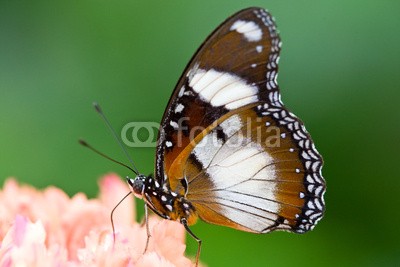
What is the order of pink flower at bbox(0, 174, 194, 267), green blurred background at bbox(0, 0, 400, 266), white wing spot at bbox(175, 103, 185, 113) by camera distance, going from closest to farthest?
pink flower at bbox(0, 174, 194, 267)
white wing spot at bbox(175, 103, 185, 113)
green blurred background at bbox(0, 0, 400, 266)

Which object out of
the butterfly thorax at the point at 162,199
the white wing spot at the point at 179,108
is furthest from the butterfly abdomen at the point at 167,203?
the white wing spot at the point at 179,108

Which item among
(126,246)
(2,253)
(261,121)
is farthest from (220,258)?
(2,253)

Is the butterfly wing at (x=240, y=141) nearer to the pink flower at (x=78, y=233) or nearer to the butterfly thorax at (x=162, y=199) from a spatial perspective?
the butterfly thorax at (x=162, y=199)

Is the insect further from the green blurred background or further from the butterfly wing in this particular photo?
the green blurred background

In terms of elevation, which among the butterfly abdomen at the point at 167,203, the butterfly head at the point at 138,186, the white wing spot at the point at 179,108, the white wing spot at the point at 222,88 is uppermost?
the white wing spot at the point at 222,88

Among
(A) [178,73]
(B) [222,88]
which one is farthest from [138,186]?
(A) [178,73]

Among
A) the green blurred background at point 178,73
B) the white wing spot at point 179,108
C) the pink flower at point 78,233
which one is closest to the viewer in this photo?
the pink flower at point 78,233

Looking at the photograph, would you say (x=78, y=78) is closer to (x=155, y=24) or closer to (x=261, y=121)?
(x=155, y=24)

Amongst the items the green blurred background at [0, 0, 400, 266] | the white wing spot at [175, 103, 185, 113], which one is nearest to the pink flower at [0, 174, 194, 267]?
the white wing spot at [175, 103, 185, 113]
